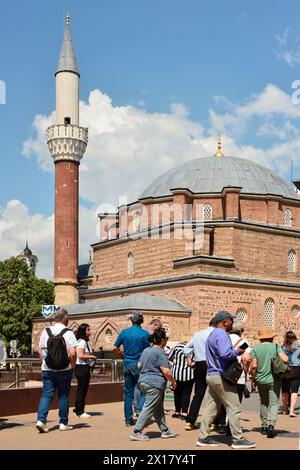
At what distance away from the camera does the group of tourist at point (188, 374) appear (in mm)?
6582

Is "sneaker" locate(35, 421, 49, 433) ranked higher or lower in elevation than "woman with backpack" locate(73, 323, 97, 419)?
lower

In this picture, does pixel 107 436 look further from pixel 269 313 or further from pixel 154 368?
pixel 269 313

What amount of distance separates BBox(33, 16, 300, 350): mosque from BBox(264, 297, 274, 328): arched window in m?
0.04

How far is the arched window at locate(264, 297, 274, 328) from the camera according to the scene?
29.0 meters

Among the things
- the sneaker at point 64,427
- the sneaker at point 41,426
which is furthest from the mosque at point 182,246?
the sneaker at point 41,426

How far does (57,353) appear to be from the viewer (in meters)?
7.37

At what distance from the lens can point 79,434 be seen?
7.34 m

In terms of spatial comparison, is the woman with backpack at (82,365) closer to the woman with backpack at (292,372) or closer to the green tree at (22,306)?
the woman with backpack at (292,372)

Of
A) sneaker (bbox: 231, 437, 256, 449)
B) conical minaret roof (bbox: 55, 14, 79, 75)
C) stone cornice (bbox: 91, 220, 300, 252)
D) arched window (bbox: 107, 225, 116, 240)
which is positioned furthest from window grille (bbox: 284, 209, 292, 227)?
sneaker (bbox: 231, 437, 256, 449)

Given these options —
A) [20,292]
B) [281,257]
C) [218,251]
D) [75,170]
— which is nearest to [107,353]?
[218,251]

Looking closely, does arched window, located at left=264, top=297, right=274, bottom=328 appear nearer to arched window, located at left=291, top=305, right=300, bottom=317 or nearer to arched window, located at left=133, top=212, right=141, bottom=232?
arched window, located at left=291, top=305, right=300, bottom=317

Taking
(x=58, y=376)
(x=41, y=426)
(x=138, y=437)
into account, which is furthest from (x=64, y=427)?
(x=138, y=437)

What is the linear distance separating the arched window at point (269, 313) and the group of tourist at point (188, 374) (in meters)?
20.3
